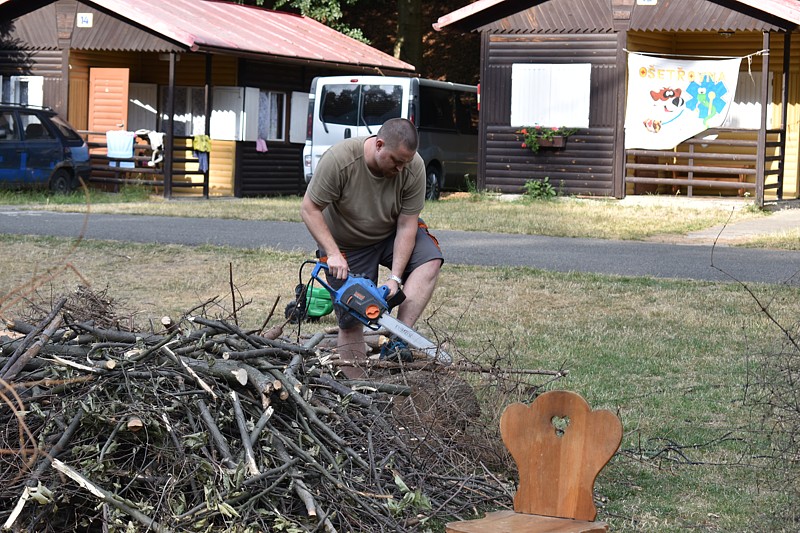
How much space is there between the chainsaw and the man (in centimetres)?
17

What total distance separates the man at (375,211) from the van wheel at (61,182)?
579 inches

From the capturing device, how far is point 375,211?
6.20m

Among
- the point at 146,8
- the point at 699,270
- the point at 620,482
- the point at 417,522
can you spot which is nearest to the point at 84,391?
the point at 417,522

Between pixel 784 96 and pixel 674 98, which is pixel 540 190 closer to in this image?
pixel 674 98

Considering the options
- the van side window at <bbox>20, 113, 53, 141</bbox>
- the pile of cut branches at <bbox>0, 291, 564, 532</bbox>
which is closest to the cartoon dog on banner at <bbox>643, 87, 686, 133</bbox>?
the van side window at <bbox>20, 113, 53, 141</bbox>

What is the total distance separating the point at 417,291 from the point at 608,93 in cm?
1534

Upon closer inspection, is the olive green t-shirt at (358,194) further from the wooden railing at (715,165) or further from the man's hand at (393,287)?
the wooden railing at (715,165)

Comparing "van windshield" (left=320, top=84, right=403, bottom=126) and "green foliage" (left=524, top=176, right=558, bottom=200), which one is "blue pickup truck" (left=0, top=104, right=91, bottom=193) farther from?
"green foliage" (left=524, top=176, right=558, bottom=200)

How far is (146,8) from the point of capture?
21812 millimetres

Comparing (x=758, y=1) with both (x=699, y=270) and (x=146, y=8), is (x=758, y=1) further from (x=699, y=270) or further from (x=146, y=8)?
(x=146, y=8)

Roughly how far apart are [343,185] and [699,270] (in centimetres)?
623

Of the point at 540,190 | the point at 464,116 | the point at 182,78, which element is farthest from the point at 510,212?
the point at 182,78

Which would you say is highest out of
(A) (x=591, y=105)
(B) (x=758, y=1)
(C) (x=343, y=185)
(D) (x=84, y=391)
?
(B) (x=758, y=1)

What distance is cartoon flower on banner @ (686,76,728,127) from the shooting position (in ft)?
62.6
